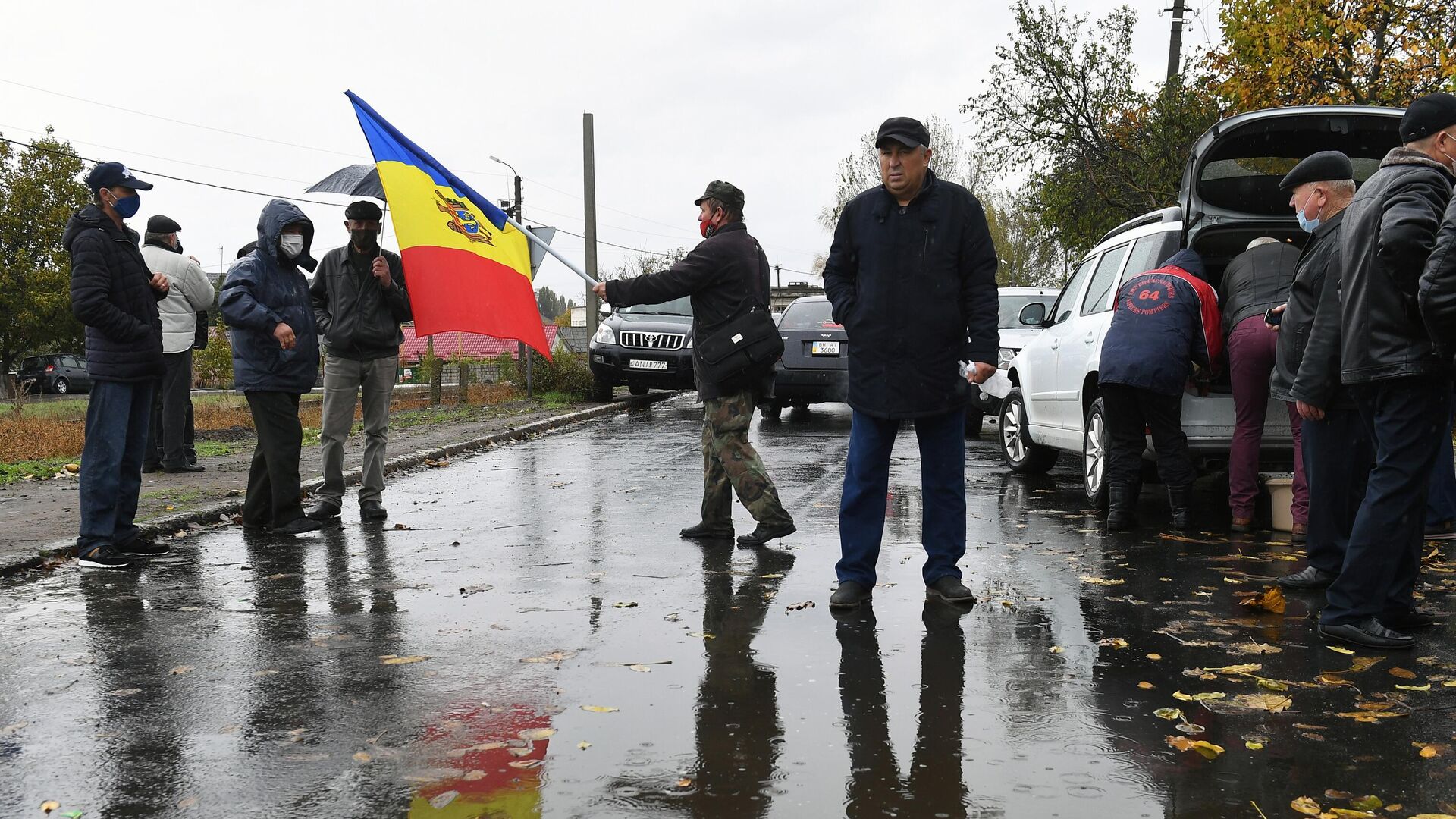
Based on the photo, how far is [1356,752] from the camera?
3.59 m

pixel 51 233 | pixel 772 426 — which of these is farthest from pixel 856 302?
pixel 51 233

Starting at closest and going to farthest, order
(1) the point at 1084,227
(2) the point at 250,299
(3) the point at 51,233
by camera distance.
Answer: (2) the point at 250,299
(1) the point at 1084,227
(3) the point at 51,233

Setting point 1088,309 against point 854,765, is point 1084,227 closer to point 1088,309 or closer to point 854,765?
point 1088,309

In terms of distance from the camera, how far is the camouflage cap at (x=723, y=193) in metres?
7.23

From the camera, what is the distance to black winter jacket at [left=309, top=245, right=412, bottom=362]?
8.21 metres

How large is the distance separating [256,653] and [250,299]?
10.9 ft

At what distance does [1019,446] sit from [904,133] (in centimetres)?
579

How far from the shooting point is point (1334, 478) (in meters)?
5.48

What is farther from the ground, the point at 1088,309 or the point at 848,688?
the point at 1088,309

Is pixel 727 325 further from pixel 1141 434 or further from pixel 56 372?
pixel 56 372

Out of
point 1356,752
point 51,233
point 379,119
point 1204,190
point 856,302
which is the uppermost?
point 51,233

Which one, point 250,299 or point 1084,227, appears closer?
point 250,299

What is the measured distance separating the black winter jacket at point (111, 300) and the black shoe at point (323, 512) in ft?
5.03

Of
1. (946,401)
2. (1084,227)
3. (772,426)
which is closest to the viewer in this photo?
(946,401)
